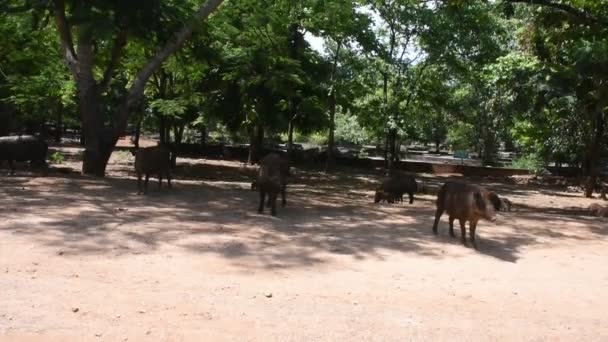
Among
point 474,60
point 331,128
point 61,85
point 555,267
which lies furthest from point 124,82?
point 555,267

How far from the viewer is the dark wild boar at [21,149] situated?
53.4ft

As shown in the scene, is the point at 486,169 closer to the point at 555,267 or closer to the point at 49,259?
the point at 555,267

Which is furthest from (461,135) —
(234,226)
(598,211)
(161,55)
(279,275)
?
(279,275)

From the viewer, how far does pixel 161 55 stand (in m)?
16.4

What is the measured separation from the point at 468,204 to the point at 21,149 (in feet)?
41.4

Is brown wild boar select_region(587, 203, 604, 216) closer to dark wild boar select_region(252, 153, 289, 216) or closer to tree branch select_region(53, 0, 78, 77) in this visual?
dark wild boar select_region(252, 153, 289, 216)

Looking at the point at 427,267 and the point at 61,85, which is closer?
the point at 427,267

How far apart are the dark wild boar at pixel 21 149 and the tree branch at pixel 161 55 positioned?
2.24 metres

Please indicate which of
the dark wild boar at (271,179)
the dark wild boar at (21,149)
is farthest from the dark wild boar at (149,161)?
the dark wild boar at (21,149)

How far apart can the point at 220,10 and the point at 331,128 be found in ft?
25.5

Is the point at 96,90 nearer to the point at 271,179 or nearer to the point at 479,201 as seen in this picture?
the point at 271,179

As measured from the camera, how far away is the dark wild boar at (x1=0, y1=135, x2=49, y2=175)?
16.3 meters

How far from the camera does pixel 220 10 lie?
2159 centimetres

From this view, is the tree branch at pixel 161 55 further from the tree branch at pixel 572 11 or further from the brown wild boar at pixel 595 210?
the brown wild boar at pixel 595 210
